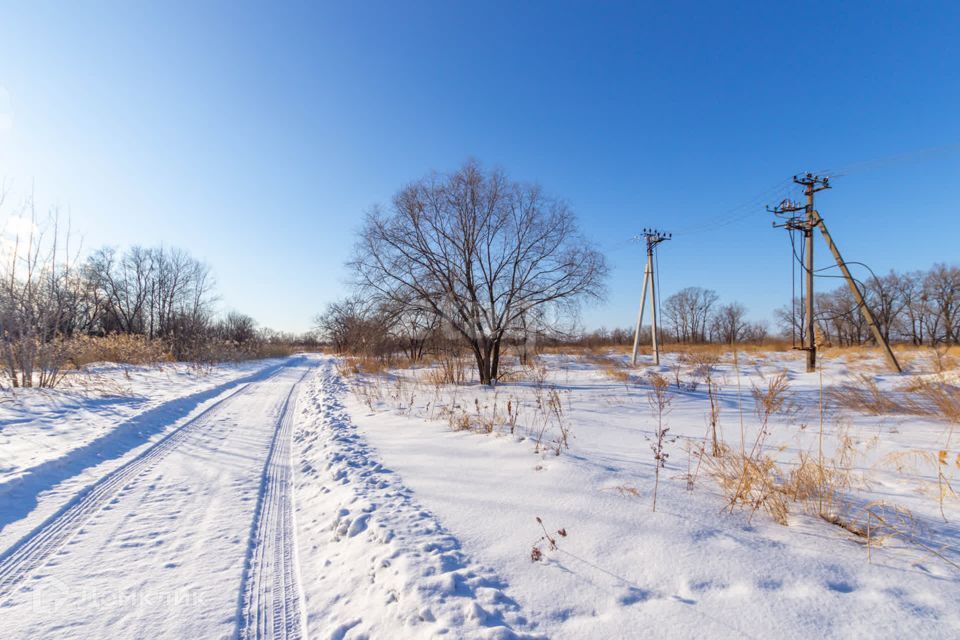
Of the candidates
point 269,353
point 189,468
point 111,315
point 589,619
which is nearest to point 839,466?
point 589,619

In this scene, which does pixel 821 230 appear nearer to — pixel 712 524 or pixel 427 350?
pixel 427 350

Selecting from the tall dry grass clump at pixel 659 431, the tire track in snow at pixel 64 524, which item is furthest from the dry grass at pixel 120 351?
the tall dry grass clump at pixel 659 431

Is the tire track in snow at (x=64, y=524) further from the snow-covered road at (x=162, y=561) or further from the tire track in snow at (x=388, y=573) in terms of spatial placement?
the tire track in snow at (x=388, y=573)

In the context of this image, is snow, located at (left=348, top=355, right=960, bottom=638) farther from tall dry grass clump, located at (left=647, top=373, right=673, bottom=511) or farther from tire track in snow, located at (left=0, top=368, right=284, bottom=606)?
tire track in snow, located at (left=0, top=368, right=284, bottom=606)

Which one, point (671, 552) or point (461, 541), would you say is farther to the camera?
point (461, 541)

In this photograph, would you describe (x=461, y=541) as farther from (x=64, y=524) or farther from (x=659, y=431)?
(x=659, y=431)

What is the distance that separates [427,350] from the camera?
1520 cm

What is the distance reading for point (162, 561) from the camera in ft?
8.23

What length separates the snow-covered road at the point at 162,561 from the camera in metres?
1.98

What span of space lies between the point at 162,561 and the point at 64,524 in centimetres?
129

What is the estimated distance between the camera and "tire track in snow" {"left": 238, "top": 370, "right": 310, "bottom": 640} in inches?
78.4

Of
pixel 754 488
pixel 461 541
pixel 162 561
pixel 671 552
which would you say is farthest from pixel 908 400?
pixel 162 561

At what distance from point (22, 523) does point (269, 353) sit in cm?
4413

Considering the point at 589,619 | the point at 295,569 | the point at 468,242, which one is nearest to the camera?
the point at 589,619
